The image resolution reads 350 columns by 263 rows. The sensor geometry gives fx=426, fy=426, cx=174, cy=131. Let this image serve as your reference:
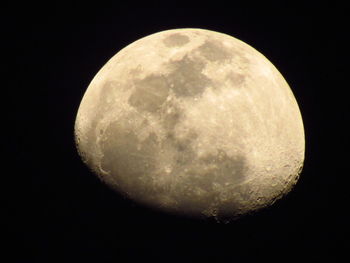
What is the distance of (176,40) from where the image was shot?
3.50 m

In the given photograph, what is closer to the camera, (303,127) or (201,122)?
(201,122)

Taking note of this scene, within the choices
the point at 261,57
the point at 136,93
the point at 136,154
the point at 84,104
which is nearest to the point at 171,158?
the point at 136,154

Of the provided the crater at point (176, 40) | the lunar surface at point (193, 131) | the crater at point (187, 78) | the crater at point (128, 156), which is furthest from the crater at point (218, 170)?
the crater at point (176, 40)

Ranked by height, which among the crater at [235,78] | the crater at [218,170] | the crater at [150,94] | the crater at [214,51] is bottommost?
the crater at [218,170]

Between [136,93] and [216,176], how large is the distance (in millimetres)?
855

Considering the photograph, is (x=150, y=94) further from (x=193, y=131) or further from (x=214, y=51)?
(x=214, y=51)

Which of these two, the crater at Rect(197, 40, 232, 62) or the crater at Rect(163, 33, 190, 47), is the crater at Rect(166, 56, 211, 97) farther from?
the crater at Rect(163, 33, 190, 47)

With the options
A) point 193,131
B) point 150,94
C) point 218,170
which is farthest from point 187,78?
point 218,170

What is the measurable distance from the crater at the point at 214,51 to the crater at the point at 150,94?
423 mm

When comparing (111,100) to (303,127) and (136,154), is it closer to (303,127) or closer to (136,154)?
(136,154)

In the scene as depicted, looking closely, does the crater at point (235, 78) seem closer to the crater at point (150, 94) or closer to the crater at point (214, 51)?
the crater at point (214, 51)

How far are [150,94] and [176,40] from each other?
0.62 metres

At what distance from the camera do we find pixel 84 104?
3.59 meters

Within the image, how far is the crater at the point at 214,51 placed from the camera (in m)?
3.34
